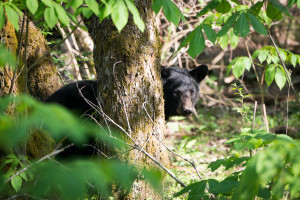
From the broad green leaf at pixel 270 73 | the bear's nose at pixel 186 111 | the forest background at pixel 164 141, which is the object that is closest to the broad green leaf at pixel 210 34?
the forest background at pixel 164 141

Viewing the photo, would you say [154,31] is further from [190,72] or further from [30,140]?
[190,72]

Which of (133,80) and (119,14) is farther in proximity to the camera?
(133,80)

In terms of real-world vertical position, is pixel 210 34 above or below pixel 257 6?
below

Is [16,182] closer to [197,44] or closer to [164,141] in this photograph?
[164,141]

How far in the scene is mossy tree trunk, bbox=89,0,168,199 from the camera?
3213 mm

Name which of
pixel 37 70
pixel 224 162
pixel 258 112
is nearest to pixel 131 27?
pixel 224 162

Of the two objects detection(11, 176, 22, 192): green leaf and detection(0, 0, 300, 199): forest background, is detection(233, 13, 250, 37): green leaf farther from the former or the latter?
detection(11, 176, 22, 192): green leaf

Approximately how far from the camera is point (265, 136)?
2.26 m

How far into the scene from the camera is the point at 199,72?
608 centimetres

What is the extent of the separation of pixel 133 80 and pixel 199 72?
3080 millimetres

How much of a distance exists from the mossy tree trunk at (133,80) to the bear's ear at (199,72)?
2.77 metres

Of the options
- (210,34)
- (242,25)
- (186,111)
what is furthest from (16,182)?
(186,111)

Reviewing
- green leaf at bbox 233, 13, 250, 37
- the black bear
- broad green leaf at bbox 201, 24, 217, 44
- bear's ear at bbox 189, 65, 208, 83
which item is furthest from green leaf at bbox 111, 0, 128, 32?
Result: bear's ear at bbox 189, 65, 208, 83

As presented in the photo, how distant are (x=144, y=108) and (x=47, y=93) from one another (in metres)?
2.18
